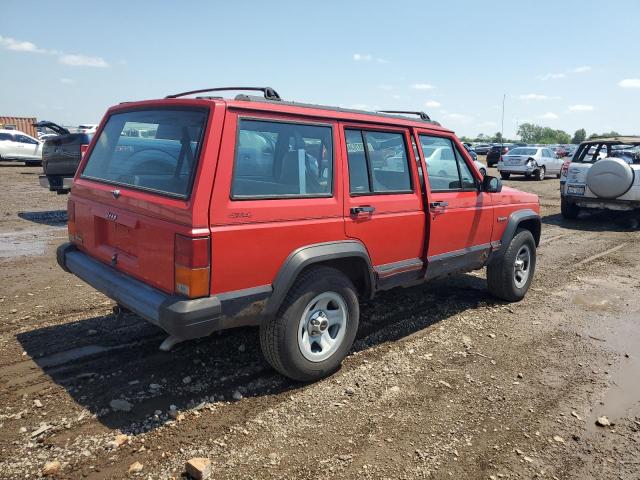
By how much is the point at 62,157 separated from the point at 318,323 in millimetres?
8135

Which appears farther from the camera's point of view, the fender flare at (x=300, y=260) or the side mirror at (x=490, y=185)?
the side mirror at (x=490, y=185)

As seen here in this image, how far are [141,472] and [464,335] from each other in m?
3.07

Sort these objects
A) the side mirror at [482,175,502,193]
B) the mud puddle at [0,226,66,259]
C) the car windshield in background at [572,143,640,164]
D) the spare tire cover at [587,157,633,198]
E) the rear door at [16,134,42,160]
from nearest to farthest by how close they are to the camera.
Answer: the side mirror at [482,175,502,193], the mud puddle at [0,226,66,259], the spare tire cover at [587,157,633,198], the car windshield in background at [572,143,640,164], the rear door at [16,134,42,160]

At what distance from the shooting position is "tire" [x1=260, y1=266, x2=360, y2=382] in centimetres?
323

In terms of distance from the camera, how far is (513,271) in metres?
5.31

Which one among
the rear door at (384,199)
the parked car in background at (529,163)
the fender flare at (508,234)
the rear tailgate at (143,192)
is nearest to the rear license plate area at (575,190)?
the fender flare at (508,234)

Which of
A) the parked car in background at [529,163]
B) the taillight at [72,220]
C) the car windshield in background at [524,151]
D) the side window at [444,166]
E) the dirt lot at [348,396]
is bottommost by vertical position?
the dirt lot at [348,396]

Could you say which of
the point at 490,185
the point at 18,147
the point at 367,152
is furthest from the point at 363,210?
the point at 18,147

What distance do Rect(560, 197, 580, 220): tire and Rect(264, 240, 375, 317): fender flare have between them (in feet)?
31.0

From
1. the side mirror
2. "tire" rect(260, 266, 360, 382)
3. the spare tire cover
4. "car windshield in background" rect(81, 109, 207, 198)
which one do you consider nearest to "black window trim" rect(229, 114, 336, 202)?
"car windshield in background" rect(81, 109, 207, 198)

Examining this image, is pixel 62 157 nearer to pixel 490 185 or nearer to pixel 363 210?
pixel 363 210

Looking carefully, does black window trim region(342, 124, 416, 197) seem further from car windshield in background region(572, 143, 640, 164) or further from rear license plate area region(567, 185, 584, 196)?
car windshield in background region(572, 143, 640, 164)

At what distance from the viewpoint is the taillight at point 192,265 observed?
273cm

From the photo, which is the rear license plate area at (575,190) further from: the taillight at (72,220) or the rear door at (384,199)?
the taillight at (72,220)
